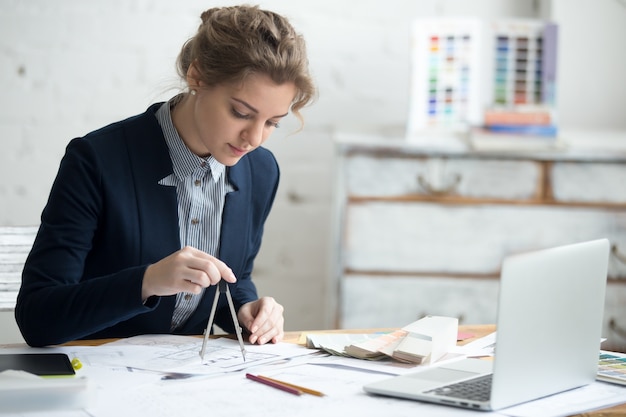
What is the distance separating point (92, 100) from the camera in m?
2.91

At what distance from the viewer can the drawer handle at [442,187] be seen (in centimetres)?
268

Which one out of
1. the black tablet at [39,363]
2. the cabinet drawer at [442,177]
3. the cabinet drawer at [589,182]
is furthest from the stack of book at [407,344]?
the cabinet drawer at [589,182]

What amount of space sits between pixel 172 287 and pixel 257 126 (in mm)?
345

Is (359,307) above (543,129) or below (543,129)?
below

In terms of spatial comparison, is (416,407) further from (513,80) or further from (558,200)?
(513,80)

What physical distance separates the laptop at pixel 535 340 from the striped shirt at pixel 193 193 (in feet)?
1.75

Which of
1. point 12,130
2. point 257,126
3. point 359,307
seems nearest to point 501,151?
point 359,307

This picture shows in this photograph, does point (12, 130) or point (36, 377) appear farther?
point (12, 130)

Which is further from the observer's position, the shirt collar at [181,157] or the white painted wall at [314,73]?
the white painted wall at [314,73]

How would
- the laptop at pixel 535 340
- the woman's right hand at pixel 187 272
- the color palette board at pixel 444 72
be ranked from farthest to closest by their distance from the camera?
the color palette board at pixel 444 72
the woman's right hand at pixel 187 272
the laptop at pixel 535 340

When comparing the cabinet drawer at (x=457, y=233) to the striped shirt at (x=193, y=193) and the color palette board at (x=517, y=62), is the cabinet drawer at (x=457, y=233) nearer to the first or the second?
the color palette board at (x=517, y=62)

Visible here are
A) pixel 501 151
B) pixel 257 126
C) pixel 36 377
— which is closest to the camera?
pixel 36 377

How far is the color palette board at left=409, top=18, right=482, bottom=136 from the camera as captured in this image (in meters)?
2.77

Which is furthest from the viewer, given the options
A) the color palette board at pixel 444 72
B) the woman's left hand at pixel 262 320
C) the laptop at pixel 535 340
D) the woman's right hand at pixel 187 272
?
the color palette board at pixel 444 72
